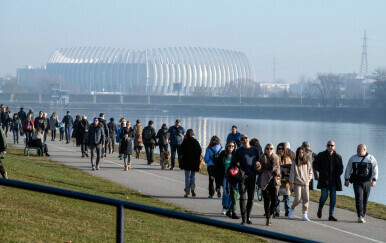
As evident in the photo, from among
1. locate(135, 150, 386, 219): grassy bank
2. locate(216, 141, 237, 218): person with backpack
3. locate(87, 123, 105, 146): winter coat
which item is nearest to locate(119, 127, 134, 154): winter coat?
locate(87, 123, 105, 146): winter coat

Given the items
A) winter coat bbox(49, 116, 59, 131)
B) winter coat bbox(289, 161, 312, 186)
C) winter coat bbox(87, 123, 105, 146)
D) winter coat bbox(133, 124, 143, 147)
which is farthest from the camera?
winter coat bbox(49, 116, 59, 131)

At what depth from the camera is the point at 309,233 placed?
11.4 metres

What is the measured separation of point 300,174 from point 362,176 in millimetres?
1072

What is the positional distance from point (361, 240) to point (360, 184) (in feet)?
7.44

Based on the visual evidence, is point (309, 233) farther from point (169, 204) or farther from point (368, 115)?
point (368, 115)

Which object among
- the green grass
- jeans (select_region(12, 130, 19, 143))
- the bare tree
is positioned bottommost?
jeans (select_region(12, 130, 19, 143))

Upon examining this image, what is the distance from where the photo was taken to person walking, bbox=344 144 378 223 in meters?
12.9

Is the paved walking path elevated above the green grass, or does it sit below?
below

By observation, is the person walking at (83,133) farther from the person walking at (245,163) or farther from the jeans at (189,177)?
the person walking at (245,163)

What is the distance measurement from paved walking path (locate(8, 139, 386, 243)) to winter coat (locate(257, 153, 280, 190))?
2.40 ft

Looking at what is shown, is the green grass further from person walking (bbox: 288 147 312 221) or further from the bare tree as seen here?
the bare tree

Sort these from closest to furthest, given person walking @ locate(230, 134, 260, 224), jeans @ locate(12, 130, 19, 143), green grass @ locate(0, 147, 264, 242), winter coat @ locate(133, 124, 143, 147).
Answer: green grass @ locate(0, 147, 264, 242) → person walking @ locate(230, 134, 260, 224) → winter coat @ locate(133, 124, 143, 147) → jeans @ locate(12, 130, 19, 143)

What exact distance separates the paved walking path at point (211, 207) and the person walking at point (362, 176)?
33cm

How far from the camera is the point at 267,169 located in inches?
472
